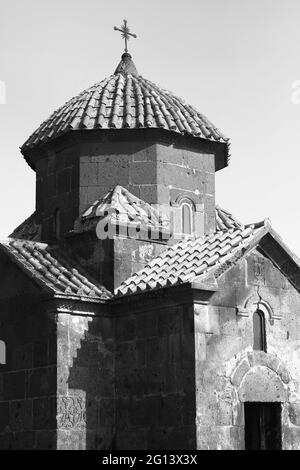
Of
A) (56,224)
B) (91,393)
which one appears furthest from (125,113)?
(91,393)

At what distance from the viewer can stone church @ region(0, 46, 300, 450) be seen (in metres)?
11.1

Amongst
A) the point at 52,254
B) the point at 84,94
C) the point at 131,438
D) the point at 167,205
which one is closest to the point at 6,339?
the point at 52,254

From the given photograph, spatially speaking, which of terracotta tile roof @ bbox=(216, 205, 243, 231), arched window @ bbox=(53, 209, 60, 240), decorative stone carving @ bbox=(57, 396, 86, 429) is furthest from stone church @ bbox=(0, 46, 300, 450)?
terracotta tile roof @ bbox=(216, 205, 243, 231)

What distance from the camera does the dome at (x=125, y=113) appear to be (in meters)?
13.6

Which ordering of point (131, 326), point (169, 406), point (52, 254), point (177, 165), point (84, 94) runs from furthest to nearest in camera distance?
point (84, 94) < point (177, 165) < point (52, 254) < point (131, 326) < point (169, 406)

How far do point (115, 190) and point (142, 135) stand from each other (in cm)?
103

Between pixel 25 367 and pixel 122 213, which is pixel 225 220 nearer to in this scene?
pixel 122 213

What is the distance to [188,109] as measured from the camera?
1466cm

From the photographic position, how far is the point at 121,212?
12.8 metres

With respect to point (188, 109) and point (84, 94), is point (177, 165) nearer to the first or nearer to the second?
point (188, 109)

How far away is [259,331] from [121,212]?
2772 mm

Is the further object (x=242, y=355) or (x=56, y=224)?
(x=56, y=224)

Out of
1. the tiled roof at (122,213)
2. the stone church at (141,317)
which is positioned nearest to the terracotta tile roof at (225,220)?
the stone church at (141,317)

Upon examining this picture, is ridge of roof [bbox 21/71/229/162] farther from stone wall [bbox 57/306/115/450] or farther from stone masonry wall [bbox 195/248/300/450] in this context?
stone wall [bbox 57/306/115/450]
